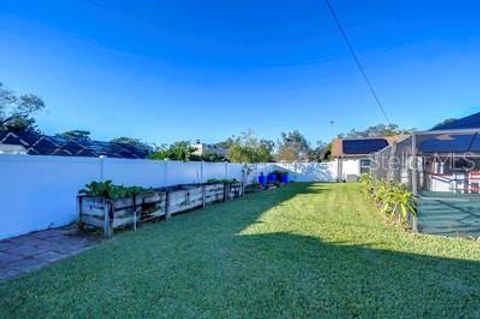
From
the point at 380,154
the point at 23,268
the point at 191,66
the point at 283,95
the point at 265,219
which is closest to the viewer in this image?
the point at 23,268

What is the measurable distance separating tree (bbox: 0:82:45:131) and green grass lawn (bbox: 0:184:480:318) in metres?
27.8

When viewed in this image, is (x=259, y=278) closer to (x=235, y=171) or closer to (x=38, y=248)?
(x=38, y=248)

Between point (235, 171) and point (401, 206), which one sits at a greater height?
point (235, 171)

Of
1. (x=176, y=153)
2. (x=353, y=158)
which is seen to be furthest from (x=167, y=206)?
(x=353, y=158)

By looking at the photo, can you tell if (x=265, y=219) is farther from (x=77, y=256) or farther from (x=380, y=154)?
(x=380, y=154)

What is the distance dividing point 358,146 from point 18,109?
30698 mm

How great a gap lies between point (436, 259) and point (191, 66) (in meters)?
11.7

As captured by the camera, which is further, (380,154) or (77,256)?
(380,154)

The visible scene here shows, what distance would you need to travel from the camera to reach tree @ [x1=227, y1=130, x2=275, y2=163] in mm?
20250

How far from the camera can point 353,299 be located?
Result: 3.03 m

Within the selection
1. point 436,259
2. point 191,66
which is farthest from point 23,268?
point 191,66

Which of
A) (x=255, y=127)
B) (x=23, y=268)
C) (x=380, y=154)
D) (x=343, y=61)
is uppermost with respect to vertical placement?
(x=343, y=61)

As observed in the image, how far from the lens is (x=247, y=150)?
808 inches

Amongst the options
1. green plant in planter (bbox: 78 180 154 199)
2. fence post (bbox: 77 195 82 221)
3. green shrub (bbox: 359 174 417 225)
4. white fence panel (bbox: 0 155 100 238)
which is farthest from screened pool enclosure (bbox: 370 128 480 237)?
white fence panel (bbox: 0 155 100 238)
